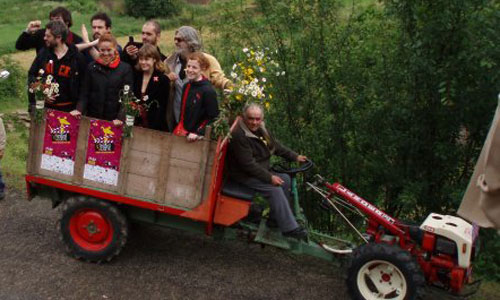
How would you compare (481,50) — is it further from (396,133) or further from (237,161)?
(237,161)

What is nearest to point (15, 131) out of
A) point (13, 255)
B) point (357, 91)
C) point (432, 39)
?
point (13, 255)

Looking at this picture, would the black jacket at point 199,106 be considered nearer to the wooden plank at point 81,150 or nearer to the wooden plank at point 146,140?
the wooden plank at point 146,140

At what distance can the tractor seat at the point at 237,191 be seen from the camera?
5398mm

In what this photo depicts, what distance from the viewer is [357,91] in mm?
6754

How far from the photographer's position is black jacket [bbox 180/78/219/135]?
561 cm

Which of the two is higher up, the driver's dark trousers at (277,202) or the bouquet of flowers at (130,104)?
the bouquet of flowers at (130,104)

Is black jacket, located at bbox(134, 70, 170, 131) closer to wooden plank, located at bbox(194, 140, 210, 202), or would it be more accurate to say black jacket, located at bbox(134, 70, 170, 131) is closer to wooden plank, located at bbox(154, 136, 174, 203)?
wooden plank, located at bbox(154, 136, 174, 203)

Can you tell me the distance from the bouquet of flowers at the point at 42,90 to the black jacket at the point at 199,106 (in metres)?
1.22

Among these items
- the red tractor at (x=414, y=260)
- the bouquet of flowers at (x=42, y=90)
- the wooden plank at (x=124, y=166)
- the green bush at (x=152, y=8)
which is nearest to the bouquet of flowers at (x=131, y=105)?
the wooden plank at (x=124, y=166)

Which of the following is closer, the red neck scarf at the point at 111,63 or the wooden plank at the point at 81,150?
the wooden plank at the point at 81,150

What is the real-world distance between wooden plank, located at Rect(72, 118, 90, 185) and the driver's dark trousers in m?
1.46

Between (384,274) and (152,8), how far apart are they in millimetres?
34819

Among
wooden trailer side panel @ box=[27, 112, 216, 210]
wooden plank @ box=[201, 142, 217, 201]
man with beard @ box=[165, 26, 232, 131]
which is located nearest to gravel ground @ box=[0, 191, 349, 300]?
wooden trailer side panel @ box=[27, 112, 216, 210]

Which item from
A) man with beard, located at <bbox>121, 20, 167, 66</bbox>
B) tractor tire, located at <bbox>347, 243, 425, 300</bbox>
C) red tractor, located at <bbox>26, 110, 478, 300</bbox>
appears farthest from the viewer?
man with beard, located at <bbox>121, 20, 167, 66</bbox>
